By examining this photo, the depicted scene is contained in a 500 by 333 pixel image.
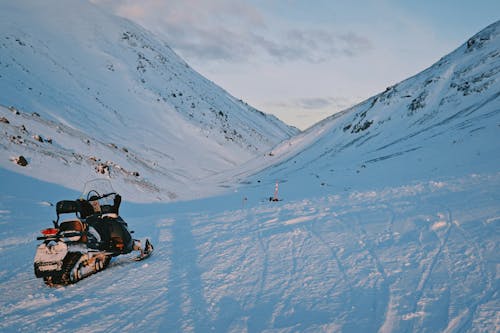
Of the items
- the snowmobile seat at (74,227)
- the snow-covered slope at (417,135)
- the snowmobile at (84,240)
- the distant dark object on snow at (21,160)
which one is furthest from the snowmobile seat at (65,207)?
the snow-covered slope at (417,135)

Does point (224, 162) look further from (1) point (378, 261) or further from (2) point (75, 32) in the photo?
(1) point (378, 261)

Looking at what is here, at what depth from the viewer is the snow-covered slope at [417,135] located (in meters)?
20.5

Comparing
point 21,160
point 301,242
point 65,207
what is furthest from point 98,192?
point 21,160

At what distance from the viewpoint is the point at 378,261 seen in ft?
23.2

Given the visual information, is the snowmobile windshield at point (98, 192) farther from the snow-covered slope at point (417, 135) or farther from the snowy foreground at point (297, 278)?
the snow-covered slope at point (417, 135)

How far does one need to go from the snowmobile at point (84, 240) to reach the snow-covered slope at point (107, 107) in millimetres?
12350

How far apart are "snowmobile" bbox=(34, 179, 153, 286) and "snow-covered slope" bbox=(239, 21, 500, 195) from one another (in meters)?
14.0

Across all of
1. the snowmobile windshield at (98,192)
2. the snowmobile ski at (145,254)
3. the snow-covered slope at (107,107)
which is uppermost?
the snow-covered slope at (107,107)

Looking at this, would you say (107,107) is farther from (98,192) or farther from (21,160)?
(98,192)

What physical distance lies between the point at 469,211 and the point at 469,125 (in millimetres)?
21611

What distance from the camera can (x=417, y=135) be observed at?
3303cm

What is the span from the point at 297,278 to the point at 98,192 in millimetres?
4988

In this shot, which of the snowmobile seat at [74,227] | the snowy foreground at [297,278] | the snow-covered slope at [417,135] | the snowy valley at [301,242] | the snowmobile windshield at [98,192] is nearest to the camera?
the snowy foreground at [297,278]

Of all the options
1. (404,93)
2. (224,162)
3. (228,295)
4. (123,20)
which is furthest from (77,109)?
(123,20)
